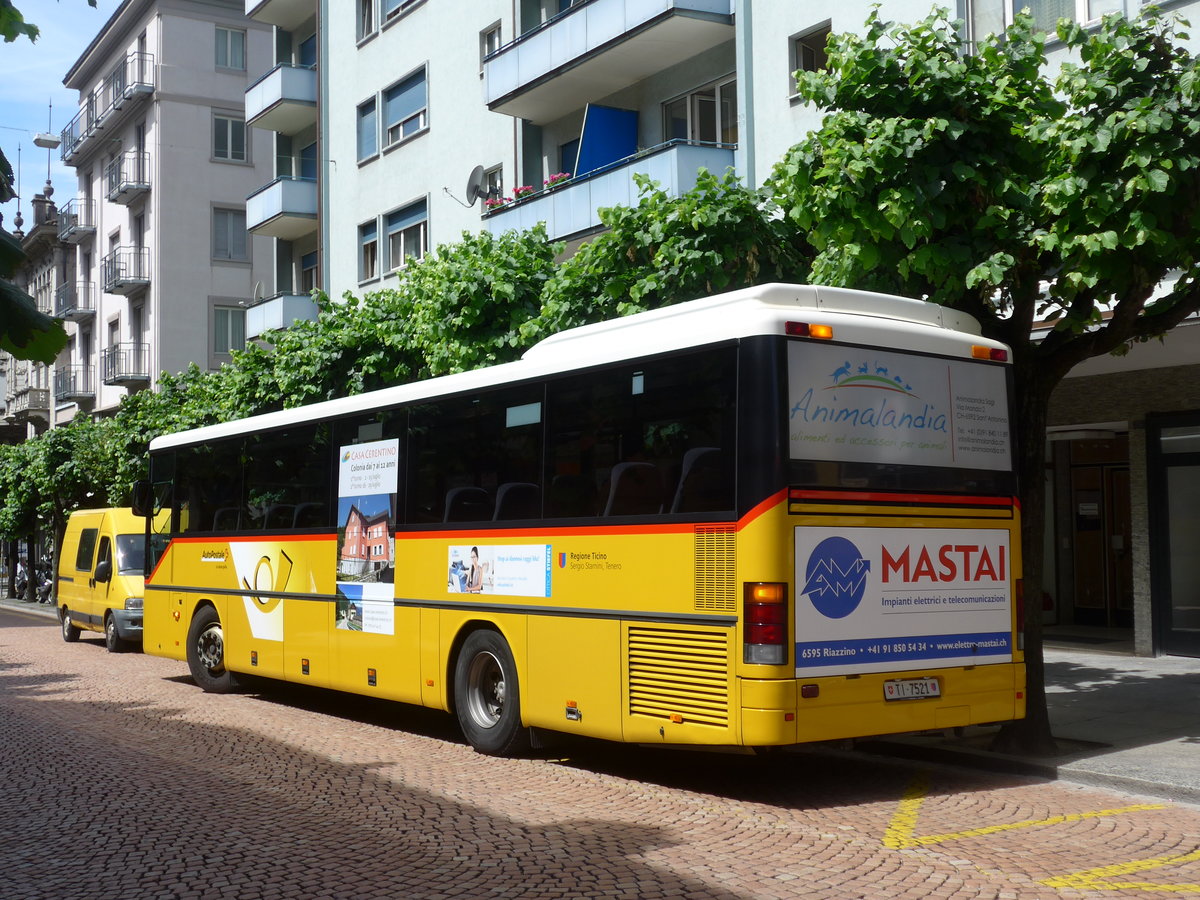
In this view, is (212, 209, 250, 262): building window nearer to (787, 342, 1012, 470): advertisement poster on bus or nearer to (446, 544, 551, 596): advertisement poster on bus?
(446, 544, 551, 596): advertisement poster on bus

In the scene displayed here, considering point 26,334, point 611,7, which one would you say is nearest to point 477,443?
point 26,334

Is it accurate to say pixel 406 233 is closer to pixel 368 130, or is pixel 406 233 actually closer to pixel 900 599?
pixel 368 130

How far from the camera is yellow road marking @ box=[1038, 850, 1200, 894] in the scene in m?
6.14

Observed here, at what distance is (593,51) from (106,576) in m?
11.6

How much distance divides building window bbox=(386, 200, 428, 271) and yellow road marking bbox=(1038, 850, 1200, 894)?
2400 centimetres

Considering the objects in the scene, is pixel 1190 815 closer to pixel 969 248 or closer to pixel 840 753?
pixel 840 753

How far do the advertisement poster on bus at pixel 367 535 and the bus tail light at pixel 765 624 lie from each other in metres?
4.49

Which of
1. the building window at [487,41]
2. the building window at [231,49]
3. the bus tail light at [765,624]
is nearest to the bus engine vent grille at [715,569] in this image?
the bus tail light at [765,624]

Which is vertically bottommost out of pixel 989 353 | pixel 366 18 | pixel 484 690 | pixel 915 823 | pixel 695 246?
pixel 915 823

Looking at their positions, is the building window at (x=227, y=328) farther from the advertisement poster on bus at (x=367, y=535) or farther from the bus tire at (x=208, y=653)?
the advertisement poster on bus at (x=367, y=535)

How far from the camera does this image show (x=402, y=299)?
19.6 meters

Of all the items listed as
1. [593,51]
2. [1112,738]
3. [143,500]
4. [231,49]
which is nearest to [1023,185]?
[1112,738]

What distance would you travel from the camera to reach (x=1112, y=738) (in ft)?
33.7

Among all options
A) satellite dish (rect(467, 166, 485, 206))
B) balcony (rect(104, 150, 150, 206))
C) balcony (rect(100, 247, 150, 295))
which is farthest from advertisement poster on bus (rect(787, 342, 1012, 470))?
balcony (rect(104, 150, 150, 206))
